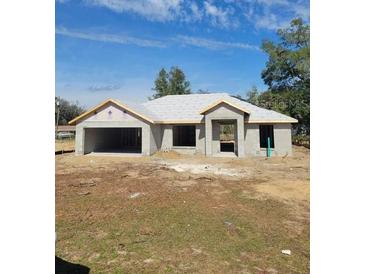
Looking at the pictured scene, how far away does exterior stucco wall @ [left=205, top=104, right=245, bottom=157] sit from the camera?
19.2 m

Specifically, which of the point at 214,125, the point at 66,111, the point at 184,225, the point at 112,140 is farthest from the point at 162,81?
the point at 184,225

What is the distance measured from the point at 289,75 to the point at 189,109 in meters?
15.7

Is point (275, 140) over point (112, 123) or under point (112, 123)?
under

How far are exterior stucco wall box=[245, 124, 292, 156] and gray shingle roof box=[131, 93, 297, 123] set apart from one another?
63 cm

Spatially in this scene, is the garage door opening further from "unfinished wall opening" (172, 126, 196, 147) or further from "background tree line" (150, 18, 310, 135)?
"background tree line" (150, 18, 310, 135)

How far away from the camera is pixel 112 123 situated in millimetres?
20438

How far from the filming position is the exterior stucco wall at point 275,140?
1931 cm

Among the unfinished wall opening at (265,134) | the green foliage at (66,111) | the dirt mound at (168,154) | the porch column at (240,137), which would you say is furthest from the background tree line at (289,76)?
the green foliage at (66,111)

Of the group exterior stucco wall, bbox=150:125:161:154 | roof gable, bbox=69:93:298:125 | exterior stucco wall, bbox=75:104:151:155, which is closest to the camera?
roof gable, bbox=69:93:298:125

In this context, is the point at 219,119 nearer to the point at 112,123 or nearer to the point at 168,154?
the point at 168,154

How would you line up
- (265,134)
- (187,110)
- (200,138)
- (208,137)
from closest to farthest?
1. (208,137)
2. (200,138)
3. (265,134)
4. (187,110)

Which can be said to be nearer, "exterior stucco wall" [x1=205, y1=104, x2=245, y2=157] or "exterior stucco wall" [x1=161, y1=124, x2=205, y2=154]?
"exterior stucco wall" [x1=205, y1=104, x2=245, y2=157]

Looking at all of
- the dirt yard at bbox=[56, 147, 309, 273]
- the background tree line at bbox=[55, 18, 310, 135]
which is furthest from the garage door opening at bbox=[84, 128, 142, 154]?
the background tree line at bbox=[55, 18, 310, 135]
